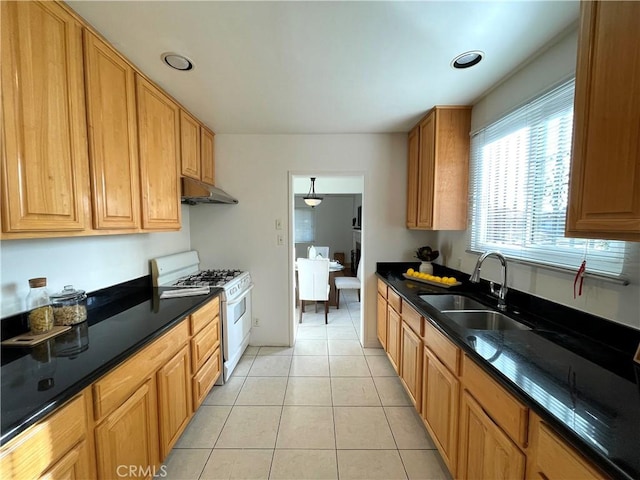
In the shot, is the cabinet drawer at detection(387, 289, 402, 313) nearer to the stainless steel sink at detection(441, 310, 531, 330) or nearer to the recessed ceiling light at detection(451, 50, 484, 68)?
the stainless steel sink at detection(441, 310, 531, 330)

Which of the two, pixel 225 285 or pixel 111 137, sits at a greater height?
pixel 111 137

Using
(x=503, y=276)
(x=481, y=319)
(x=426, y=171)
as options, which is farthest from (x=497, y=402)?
(x=426, y=171)

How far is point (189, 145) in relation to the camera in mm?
2307

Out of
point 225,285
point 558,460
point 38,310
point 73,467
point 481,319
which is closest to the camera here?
point 558,460

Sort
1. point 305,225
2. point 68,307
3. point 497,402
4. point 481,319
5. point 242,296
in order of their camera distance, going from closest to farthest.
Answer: point 497,402 → point 68,307 → point 481,319 → point 242,296 → point 305,225

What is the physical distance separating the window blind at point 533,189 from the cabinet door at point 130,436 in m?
2.24

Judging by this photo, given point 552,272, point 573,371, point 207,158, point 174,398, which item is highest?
point 207,158

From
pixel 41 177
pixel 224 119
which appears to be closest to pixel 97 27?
pixel 41 177

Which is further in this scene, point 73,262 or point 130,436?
point 73,262

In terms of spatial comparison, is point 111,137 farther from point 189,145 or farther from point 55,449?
point 55,449

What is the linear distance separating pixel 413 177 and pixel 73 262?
2.86m

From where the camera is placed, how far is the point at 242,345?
Result: 106 inches

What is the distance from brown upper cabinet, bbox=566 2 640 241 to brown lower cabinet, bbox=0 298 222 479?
1.94 metres

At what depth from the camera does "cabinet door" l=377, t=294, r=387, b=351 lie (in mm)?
2607
